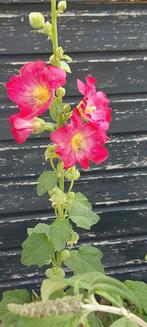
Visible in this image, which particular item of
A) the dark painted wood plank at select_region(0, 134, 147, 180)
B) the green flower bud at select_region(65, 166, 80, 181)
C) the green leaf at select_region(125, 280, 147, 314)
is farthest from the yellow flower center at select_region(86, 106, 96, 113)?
the dark painted wood plank at select_region(0, 134, 147, 180)

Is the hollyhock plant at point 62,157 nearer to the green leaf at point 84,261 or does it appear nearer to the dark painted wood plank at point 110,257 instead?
the green leaf at point 84,261

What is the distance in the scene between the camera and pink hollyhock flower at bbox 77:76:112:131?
54.0 inches

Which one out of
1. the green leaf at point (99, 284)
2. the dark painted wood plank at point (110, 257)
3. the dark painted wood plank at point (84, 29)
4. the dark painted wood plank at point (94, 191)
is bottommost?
the dark painted wood plank at point (110, 257)

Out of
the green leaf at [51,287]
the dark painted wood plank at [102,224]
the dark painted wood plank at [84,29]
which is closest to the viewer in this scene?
the green leaf at [51,287]

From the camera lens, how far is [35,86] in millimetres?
1365

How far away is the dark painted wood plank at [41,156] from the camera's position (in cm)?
231

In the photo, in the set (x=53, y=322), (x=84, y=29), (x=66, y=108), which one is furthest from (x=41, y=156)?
(x=53, y=322)

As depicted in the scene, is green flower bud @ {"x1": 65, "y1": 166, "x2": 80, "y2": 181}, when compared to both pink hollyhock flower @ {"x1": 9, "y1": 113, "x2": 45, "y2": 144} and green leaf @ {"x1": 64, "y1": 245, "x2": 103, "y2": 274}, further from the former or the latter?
green leaf @ {"x1": 64, "y1": 245, "x2": 103, "y2": 274}

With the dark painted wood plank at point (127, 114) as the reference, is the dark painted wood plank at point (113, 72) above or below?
above

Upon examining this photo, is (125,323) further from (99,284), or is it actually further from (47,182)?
(47,182)

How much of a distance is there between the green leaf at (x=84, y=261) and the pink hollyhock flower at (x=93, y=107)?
0.50m

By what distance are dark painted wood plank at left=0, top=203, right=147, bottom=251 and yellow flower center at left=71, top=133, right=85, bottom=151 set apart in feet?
3.70

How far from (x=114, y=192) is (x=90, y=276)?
144 cm

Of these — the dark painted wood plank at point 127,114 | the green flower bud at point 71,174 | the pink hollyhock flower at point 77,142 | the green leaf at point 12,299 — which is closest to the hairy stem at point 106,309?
the pink hollyhock flower at point 77,142
